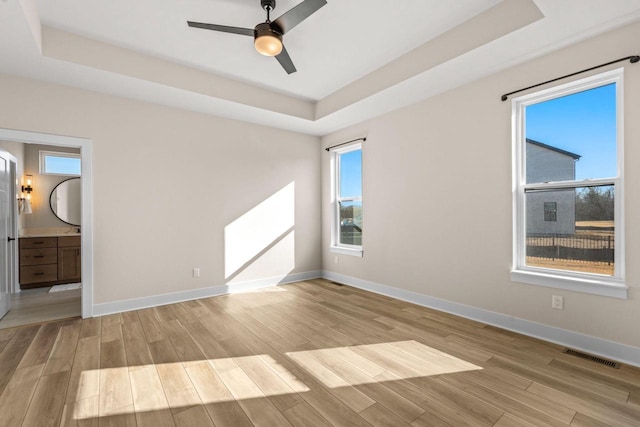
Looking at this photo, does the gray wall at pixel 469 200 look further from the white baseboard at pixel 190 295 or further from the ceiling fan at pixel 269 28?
the ceiling fan at pixel 269 28

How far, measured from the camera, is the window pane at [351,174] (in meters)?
4.86

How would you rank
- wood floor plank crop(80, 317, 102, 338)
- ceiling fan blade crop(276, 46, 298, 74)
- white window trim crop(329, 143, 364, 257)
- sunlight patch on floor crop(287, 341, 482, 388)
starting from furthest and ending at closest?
white window trim crop(329, 143, 364, 257), wood floor plank crop(80, 317, 102, 338), ceiling fan blade crop(276, 46, 298, 74), sunlight patch on floor crop(287, 341, 482, 388)

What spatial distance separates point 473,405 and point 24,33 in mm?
4245

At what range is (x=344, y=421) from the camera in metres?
1.68

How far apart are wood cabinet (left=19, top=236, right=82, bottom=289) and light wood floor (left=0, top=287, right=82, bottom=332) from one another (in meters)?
0.20

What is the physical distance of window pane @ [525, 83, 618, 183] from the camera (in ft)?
8.09

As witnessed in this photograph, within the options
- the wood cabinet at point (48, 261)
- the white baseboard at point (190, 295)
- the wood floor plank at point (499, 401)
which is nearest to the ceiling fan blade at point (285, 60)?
the wood floor plank at point (499, 401)

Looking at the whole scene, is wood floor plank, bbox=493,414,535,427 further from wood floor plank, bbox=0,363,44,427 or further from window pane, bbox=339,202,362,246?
window pane, bbox=339,202,362,246

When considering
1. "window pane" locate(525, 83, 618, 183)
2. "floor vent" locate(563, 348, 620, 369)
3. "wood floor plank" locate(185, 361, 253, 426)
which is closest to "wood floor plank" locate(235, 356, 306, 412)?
"wood floor plank" locate(185, 361, 253, 426)

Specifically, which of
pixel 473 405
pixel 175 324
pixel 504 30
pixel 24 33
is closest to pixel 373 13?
pixel 504 30

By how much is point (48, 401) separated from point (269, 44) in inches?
114

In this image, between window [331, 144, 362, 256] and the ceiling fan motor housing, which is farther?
window [331, 144, 362, 256]

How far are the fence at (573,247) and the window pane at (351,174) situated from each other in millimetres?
2492

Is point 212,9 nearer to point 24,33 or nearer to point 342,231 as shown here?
point 24,33
